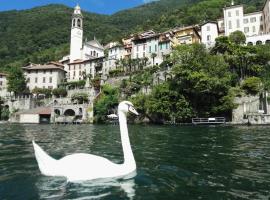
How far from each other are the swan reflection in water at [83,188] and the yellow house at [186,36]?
74225 mm

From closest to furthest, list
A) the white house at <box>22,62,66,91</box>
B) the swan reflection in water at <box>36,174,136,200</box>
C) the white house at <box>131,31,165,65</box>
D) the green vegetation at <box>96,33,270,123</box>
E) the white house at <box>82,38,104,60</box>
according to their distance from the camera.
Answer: the swan reflection in water at <box>36,174,136,200</box> → the green vegetation at <box>96,33,270,123</box> → the white house at <box>131,31,165,65</box> → the white house at <box>22,62,66,91</box> → the white house at <box>82,38,104,60</box>

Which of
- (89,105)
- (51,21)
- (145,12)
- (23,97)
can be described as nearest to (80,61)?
(23,97)

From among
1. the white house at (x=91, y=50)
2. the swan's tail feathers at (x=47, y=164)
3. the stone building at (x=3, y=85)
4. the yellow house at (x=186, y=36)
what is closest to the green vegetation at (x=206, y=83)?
the yellow house at (x=186, y=36)

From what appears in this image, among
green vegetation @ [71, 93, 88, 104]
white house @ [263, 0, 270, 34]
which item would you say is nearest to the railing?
white house @ [263, 0, 270, 34]

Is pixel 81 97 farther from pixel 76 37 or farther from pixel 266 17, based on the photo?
pixel 266 17

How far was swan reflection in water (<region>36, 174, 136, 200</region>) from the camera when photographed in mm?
7016

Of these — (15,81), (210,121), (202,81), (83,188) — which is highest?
(15,81)

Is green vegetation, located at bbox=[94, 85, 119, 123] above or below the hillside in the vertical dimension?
below

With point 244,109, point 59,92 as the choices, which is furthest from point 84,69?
point 244,109

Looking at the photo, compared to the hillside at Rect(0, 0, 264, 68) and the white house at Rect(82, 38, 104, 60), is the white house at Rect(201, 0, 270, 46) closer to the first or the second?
the hillside at Rect(0, 0, 264, 68)

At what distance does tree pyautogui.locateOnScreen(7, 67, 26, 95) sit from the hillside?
92.9 feet

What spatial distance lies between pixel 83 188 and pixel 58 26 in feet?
504

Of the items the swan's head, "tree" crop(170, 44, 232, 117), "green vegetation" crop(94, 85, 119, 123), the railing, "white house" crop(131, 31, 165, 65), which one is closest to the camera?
the swan's head

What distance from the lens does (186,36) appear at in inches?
3177
